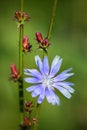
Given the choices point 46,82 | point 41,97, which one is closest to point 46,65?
point 46,82

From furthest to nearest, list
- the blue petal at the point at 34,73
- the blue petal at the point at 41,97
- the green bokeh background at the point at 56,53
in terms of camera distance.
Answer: the green bokeh background at the point at 56,53 → the blue petal at the point at 34,73 → the blue petal at the point at 41,97

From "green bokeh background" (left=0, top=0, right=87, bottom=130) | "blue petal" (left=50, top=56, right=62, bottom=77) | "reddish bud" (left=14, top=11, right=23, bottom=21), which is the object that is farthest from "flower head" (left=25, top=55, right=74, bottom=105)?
"green bokeh background" (left=0, top=0, right=87, bottom=130)

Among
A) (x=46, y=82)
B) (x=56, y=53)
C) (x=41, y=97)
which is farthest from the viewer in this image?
(x=56, y=53)

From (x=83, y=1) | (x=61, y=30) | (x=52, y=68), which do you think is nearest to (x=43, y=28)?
(x=61, y=30)

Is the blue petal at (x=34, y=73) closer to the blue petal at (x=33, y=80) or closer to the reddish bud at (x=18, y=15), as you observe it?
the blue petal at (x=33, y=80)

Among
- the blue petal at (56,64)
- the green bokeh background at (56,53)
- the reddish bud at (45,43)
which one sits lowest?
the blue petal at (56,64)

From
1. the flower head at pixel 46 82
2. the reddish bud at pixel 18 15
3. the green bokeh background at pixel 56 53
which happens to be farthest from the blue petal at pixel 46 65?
the green bokeh background at pixel 56 53

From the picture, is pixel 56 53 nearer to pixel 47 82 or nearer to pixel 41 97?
pixel 47 82
